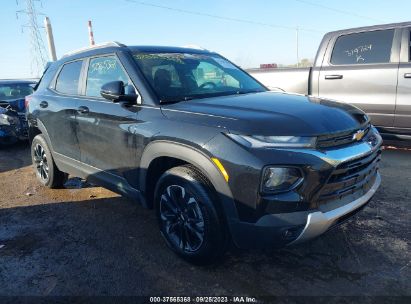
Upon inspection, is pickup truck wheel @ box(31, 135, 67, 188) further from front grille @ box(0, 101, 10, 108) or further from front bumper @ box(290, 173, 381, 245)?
front bumper @ box(290, 173, 381, 245)

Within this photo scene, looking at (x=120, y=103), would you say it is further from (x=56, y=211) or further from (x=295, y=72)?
(x=295, y=72)

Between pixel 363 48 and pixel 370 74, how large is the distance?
0.53 metres

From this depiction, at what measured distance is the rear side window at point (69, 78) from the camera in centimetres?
419

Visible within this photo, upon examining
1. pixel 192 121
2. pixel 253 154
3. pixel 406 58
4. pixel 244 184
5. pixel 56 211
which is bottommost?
pixel 56 211

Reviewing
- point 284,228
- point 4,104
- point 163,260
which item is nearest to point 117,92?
point 163,260

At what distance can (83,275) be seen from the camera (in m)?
2.94

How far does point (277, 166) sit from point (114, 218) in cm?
229

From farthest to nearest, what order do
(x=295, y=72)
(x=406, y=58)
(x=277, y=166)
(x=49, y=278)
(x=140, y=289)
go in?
(x=295, y=72), (x=406, y=58), (x=49, y=278), (x=140, y=289), (x=277, y=166)

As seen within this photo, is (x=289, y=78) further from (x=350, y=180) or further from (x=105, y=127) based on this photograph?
(x=350, y=180)

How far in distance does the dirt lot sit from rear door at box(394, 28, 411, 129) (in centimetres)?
150

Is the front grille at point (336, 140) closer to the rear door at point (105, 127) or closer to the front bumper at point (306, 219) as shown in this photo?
the front bumper at point (306, 219)

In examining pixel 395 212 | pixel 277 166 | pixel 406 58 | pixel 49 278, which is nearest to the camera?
pixel 277 166

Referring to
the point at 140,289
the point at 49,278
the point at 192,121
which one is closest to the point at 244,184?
the point at 192,121

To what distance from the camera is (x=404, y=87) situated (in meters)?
5.30
